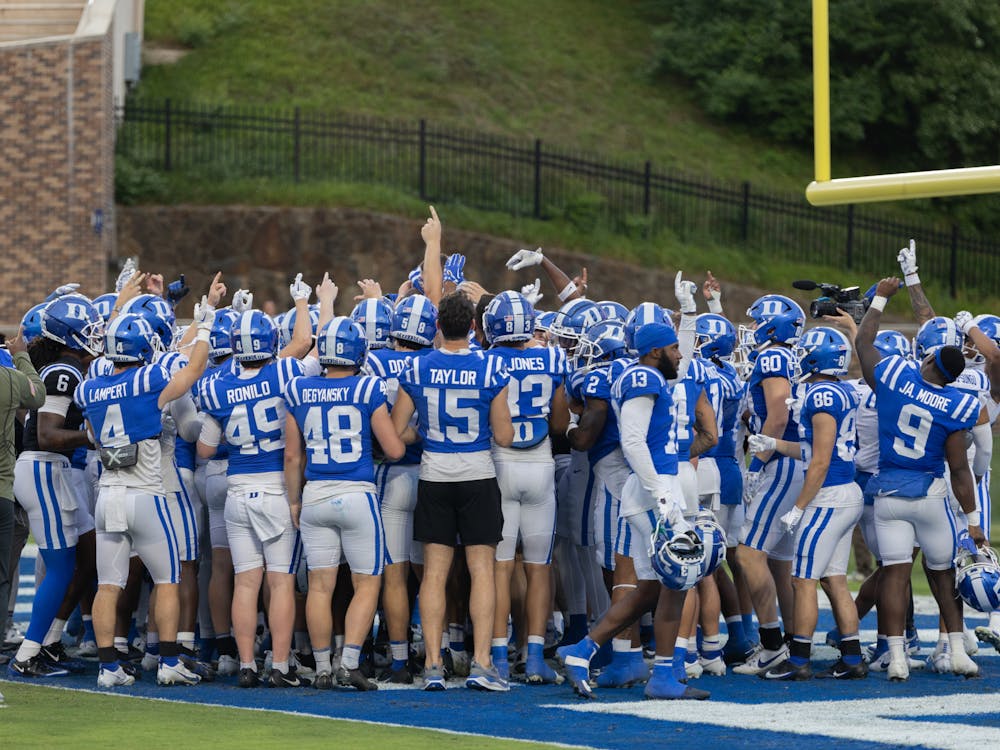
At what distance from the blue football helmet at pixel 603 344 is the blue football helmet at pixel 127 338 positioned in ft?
8.13

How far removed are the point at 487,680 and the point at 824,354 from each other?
2.72 m

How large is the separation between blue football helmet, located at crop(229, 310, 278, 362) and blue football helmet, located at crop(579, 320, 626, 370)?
179 cm

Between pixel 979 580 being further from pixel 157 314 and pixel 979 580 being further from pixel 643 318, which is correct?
pixel 157 314

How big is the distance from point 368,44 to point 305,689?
22560mm

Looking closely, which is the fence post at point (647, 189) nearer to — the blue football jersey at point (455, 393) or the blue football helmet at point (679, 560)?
the blue football jersey at point (455, 393)

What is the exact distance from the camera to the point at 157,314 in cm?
913

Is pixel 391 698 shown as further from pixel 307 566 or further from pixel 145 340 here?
pixel 145 340

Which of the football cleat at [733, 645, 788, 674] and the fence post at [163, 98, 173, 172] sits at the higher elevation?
the fence post at [163, 98, 173, 172]

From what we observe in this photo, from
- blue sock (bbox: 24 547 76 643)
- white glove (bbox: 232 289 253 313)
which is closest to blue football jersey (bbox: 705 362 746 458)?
white glove (bbox: 232 289 253 313)

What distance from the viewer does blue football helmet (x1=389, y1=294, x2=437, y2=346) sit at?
9070 mm

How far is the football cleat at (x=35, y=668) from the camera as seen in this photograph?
30.3ft

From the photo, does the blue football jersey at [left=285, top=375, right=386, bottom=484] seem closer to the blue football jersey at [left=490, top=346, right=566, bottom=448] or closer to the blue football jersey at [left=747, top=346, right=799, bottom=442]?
the blue football jersey at [left=490, top=346, right=566, bottom=448]

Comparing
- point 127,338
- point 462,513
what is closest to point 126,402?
point 127,338

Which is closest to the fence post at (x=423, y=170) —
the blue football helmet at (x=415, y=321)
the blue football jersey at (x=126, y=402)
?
the blue football helmet at (x=415, y=321)
